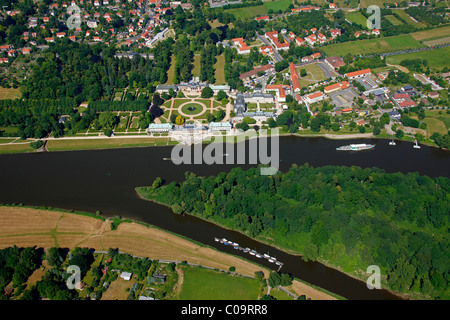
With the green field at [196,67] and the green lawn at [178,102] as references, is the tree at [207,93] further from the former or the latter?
the green field at [196,67]

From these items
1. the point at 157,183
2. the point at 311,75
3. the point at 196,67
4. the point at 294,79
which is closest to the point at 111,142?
the point at 157,183

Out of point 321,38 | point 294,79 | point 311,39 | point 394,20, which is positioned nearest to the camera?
point 294,79

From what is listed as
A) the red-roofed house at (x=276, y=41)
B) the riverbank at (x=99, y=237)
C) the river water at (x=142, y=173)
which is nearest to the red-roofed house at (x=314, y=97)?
the river water at (x=142, y=173)

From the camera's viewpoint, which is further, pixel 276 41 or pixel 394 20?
pixel 394 20

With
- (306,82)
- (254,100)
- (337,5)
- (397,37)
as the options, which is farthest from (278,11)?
(254,100)

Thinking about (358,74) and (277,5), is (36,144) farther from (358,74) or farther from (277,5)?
(277,5)

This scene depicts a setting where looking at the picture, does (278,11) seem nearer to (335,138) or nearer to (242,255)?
(335,138)
